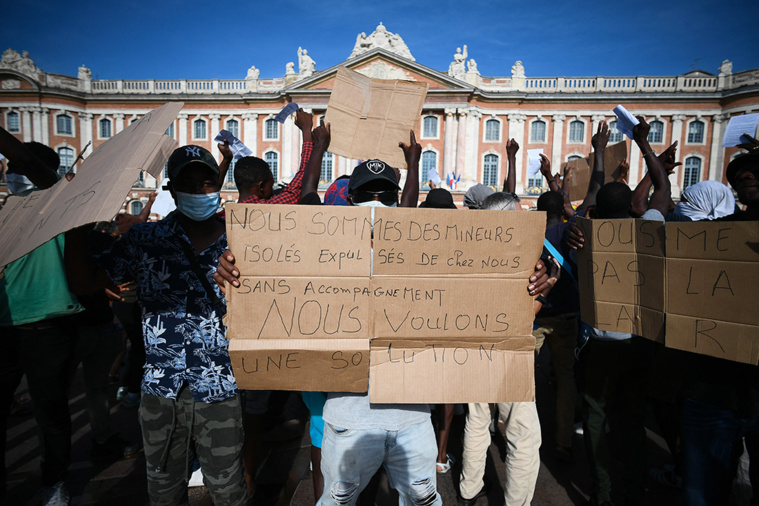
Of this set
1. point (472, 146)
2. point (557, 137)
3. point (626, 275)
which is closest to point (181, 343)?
point (626, 275)

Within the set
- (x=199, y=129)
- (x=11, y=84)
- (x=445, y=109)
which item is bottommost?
(x=199, y=129)

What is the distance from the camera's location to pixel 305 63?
1220 inches

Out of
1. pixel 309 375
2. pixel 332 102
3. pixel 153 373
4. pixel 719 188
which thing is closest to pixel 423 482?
pixel 309 375

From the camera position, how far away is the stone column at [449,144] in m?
29.7

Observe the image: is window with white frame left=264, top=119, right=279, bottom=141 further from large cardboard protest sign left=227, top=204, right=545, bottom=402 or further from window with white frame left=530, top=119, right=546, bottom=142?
large cardboard protest sign left=227, top=204, right=545, bottom=402

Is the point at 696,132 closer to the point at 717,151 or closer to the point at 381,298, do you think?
the point at 717,151

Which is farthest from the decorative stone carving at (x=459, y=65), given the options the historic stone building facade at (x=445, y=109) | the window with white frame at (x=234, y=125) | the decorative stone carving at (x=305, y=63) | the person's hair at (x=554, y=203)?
the person's hair at (x=554, y=203)

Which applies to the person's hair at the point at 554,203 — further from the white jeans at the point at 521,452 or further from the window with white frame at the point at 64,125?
the window with white frame at the point at 64,125

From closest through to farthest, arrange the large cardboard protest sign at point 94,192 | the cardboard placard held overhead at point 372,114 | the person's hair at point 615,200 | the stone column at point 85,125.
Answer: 1. the large cardboard protest sign at point 94,192
2. the person's hair at point 615,200
3. the cardboard placard held overhead at point 372,114
4. the stone column at point 85,125

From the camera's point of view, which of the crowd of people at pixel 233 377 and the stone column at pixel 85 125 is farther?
the stone column at pixel 85 125

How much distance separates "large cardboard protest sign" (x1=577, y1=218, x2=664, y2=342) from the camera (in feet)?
5.89

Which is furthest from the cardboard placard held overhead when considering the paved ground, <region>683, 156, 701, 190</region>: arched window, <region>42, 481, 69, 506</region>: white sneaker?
<region>683, 156, 701, 190</region>: arched window

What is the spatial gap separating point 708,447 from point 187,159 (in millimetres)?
2941

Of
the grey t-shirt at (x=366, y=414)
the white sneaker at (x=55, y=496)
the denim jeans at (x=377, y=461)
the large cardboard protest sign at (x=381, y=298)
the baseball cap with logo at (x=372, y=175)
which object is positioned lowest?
the white sneaker at (x=55, y=496)
